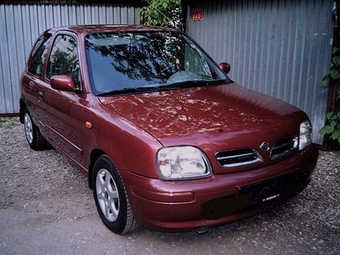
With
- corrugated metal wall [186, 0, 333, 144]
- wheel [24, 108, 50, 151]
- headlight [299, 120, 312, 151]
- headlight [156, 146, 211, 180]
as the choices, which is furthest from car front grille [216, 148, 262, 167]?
wheel [24, 108, 50, 151]

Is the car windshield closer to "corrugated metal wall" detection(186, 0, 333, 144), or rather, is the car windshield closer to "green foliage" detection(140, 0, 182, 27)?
"corrugated metal wall" detection(186, 0, 333, 144)

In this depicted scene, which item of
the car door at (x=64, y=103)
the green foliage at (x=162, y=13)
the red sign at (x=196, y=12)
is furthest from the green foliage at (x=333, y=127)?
the green foliage at (x=162, y=13)

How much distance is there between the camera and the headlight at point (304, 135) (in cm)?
322

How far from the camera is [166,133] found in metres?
2.71

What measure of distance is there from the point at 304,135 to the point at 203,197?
1217 mm

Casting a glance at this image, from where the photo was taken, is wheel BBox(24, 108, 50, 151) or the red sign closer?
wheel BBox(24, 108, 50, 151)

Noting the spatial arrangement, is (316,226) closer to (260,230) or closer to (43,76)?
(260,230)

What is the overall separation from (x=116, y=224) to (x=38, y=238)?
70cm

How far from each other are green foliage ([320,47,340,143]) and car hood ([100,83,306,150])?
1579mm

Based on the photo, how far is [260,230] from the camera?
3.25 metres

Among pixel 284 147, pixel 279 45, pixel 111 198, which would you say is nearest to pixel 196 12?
pixel 279 45

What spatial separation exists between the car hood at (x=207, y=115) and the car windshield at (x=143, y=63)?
0.62 feet

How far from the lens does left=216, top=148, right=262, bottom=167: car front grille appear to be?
2703mm

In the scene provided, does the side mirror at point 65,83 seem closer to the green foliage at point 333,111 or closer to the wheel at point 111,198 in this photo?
the wheel at point 111,198
